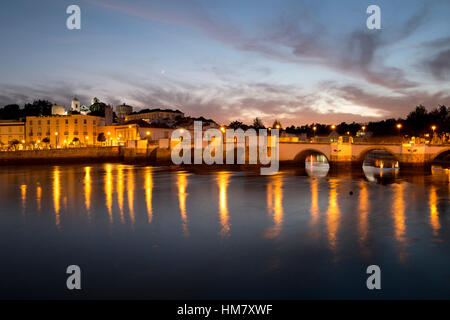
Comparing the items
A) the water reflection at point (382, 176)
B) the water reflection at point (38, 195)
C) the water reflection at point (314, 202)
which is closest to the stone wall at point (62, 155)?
the water reflection at point (38, 195)

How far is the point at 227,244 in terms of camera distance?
13.2 meters

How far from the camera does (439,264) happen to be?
10.8 meters

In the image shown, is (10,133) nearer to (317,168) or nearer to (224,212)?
(317,168)

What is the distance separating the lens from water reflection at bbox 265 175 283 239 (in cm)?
1514

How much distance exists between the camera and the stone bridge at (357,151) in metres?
43.5

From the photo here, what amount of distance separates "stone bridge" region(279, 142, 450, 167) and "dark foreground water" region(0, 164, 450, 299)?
65.2 ft

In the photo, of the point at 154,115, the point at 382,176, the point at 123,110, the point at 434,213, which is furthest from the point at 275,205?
the point at 123,110

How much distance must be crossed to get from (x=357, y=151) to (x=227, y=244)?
39608 millimetres

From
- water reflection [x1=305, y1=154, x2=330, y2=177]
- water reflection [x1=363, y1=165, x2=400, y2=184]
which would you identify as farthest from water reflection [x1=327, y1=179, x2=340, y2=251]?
water reflection [x1=305, y1=154, x2=330, y2=177]

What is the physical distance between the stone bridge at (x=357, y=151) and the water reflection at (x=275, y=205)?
56.1ft

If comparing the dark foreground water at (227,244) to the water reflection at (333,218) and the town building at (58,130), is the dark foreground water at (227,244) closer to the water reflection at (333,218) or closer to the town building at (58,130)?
the water reflection at (333,218)

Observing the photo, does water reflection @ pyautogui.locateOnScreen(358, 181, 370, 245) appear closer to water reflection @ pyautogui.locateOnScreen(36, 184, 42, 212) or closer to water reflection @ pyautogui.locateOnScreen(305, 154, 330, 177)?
water reflection @ pyautogui.locateOnScreen(305, 154, 330, 177)
